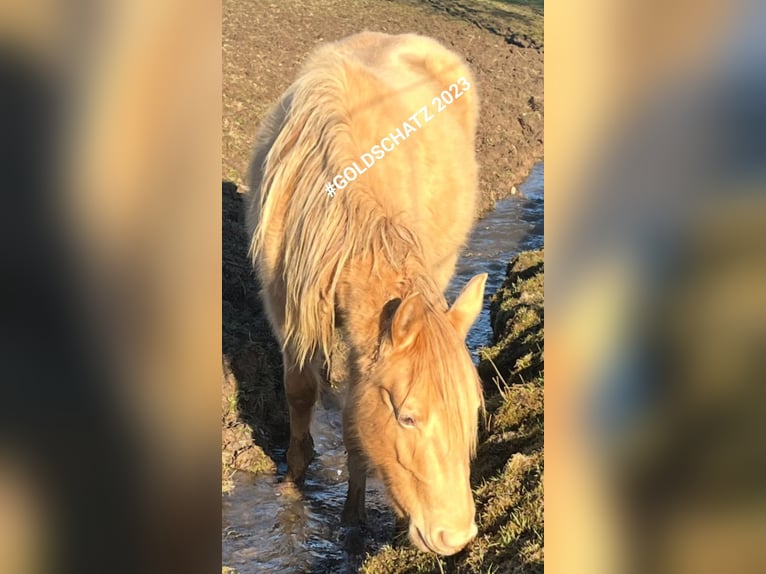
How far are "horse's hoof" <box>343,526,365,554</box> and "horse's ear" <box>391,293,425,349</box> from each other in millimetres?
761

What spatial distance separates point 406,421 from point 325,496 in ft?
2.23

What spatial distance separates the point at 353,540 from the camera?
1.95 m

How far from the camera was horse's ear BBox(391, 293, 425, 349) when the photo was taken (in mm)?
1508

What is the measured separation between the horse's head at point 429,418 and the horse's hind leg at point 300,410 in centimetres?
55

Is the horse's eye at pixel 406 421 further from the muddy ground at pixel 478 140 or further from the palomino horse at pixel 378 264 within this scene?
the muddy ground at pixel 478 140

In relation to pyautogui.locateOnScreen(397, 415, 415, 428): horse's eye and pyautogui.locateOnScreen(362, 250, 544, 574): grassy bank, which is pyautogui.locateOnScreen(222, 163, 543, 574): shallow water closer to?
pyautogui.locateOnScreen(362, 250, 544, 574): grassy bank

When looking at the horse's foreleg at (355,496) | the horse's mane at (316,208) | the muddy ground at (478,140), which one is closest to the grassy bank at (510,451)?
the muddy ground at (478,140)
